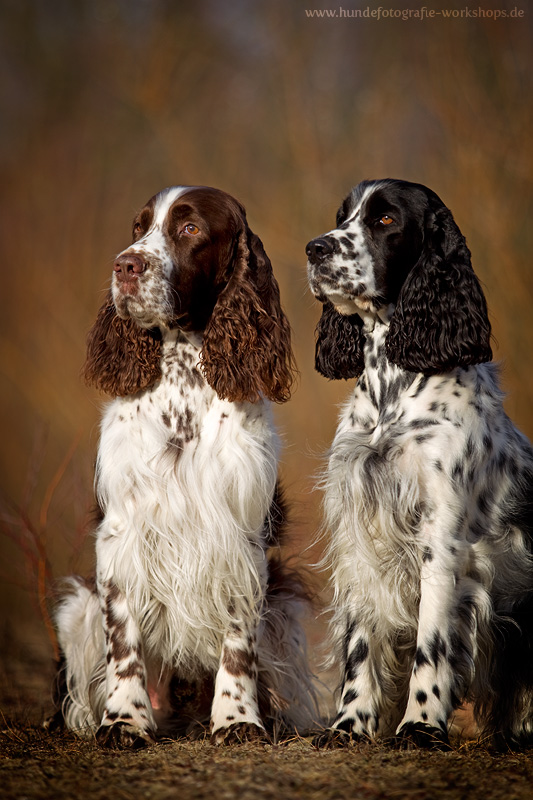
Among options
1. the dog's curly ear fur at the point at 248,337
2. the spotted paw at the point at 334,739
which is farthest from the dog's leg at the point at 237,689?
the dog's curly ear fur at the point at 248,337

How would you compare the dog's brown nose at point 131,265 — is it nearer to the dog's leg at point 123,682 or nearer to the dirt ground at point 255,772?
the dog's leg at point 123,682

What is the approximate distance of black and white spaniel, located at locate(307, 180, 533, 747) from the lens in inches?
112

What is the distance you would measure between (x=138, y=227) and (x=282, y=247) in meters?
3.52

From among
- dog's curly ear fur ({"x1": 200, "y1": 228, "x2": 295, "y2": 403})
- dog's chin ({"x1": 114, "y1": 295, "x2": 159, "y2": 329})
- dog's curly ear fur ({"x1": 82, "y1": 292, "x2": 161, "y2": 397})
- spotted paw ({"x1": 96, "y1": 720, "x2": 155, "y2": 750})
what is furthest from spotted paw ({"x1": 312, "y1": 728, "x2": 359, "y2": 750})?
dog's chin ({"x1": 114, "y1": 295, "x2": 159, "y2": 329})

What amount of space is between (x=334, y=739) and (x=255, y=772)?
1.46 feet

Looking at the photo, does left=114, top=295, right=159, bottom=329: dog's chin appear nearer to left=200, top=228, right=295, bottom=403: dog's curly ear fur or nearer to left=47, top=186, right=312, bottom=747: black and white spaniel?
left=47, top=186, right=312, bottom=747: black and white spaniel

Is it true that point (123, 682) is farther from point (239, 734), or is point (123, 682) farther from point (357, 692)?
point (357, 692)

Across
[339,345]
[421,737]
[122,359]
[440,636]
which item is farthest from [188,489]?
[421,737]

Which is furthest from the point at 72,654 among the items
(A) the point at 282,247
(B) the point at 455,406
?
(A) the point at 282,247

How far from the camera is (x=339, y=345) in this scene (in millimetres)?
3328

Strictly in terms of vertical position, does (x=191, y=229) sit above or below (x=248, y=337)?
above

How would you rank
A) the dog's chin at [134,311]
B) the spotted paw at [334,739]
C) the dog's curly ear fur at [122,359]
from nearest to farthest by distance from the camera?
the spotted paw at [334,739] → the dog's chin at [134,311] → the dog's curly ear fur at [122,359]

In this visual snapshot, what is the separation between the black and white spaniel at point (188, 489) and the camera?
3168 millimetres

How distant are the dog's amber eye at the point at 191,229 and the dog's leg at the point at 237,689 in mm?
1366
